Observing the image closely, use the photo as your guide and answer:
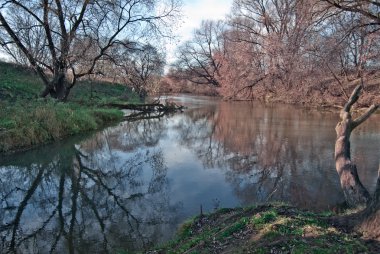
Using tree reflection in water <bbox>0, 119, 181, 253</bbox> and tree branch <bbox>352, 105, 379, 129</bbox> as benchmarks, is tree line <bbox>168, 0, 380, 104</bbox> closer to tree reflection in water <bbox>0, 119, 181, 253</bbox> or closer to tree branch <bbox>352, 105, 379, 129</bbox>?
tree branch <bbox>352, 105, 379, 129</bbox>

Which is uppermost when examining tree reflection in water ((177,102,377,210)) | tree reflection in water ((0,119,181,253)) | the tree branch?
the tree branch

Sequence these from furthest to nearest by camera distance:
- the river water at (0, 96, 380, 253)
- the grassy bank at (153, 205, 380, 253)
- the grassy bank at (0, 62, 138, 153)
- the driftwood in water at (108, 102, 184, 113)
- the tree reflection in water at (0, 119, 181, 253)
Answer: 1. the driftwood in water at (108, 102, 184, 113)
2. the grassy bank at (0, 62, 138, 153)
3. the river water at (0, 96, 380, 253)
4. the tree reflection in water at (0, 119, 181, 253)
5. the grassy bank at (153, 205, 380, 253)

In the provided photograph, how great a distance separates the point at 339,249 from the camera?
3367 millimetres

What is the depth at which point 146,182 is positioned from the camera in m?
9.09

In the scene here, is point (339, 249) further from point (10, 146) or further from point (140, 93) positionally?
point (140, 93)

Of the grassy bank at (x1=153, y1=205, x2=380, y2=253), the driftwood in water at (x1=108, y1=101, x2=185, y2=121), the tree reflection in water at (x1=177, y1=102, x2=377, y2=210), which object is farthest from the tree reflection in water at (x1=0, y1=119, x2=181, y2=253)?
the driftwood in water at (x1=108, y1=101, x2=185, y2=121)

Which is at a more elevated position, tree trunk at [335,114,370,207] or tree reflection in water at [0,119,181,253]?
tree trunk at [335,114,370,207]

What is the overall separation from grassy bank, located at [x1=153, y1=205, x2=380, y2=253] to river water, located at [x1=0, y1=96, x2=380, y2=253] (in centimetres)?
159

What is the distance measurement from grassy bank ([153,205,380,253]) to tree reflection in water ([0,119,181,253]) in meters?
1.37

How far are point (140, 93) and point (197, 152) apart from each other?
2099cm

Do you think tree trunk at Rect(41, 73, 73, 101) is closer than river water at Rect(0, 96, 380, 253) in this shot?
No

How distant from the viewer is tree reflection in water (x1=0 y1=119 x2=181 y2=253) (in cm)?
566

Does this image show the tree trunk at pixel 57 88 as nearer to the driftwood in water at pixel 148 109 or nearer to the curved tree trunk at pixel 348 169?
the driftwood in water at pixel 148 109

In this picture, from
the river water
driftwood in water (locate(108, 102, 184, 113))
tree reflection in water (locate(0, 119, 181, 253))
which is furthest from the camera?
driftwood in water (locate(108, 102, 184, 113))
